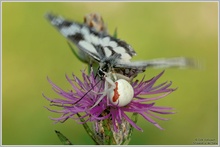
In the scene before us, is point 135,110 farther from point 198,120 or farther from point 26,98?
point 26,98

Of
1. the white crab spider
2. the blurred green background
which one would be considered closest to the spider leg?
the white crab spider

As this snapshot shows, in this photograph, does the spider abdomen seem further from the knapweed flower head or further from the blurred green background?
the blurred green background

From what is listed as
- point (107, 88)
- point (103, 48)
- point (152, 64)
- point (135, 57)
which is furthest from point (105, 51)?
point (135, 57)

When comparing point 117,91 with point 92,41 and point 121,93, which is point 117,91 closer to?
point 121,93

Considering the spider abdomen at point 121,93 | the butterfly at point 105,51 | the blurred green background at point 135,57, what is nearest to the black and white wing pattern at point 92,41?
the butterfly at point 105,51

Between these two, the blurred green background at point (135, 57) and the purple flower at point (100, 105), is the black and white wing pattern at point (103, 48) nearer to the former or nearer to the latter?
the purple flower at point (100, 105)

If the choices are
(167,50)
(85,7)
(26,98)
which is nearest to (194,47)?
(167,50)
